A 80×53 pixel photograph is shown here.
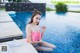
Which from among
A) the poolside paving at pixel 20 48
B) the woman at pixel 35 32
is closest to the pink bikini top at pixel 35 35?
the woman at pixel 35 32

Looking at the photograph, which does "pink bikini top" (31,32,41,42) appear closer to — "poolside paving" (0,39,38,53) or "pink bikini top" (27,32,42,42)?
"pink bikini top" (27,32,42,42)

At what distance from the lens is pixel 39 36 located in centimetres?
433

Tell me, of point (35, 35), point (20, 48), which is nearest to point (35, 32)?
point (35, 35)

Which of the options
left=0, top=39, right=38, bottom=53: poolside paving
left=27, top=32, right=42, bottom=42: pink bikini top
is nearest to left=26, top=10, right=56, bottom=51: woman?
left=27, top=32, right=42, bottom=42: pink bikini top

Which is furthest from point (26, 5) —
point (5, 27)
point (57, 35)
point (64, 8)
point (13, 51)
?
point (13, 51)

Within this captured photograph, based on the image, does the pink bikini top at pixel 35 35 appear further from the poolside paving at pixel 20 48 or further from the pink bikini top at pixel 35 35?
the poolside paving at pixel 20 48

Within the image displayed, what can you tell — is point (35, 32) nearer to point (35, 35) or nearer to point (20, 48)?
point (35, 35)

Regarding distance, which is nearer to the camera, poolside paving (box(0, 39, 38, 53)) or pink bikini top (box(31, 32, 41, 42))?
poolside paving (box(0, 39, 38, 53))

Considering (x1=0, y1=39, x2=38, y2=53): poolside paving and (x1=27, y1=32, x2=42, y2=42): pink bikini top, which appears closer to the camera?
(x1=0, y1=39, x2=38, y2=53): poolside paving

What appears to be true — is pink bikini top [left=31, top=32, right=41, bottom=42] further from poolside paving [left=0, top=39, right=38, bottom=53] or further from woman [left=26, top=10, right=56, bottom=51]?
poolside paving [left=0, top=39, right=38, bottom=53]

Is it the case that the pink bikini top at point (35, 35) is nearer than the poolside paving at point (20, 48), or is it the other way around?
the poolside paving at point (20, 48)

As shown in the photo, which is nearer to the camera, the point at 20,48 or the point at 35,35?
the point at 20,48

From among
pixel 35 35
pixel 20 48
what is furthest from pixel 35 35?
pixel 20 48

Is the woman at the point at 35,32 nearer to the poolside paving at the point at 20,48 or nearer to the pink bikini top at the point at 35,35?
the pink bikini top at the point at 35,35
